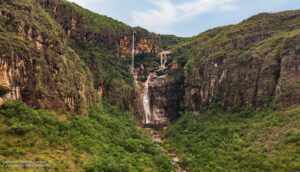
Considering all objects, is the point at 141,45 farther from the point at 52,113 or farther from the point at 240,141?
the point at 52,113

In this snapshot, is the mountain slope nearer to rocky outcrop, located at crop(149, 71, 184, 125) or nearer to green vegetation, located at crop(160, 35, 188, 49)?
rocky outcrop, located at crop(149, 71, 184, 125)

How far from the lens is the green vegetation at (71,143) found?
45.9 m

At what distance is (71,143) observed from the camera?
51656mm

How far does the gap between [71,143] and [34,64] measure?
12362 mm

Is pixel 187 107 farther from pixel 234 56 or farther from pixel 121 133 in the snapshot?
pixel 121 133

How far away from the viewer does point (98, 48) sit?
9238cm

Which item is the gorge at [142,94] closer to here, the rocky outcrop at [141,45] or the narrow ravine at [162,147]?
the rocky outcrop at [141,45]

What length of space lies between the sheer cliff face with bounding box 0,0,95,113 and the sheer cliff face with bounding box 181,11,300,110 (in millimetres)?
26598

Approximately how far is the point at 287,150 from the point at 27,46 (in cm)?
3389

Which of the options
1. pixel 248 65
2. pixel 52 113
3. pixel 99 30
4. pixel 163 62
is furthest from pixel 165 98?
pixel 52 113

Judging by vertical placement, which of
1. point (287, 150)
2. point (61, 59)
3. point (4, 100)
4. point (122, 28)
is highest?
point (122, 28)

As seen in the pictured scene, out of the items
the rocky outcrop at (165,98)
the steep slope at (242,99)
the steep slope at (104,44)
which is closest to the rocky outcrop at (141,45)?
the steep slope at (104,44)

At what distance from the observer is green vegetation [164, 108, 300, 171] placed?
5575cm

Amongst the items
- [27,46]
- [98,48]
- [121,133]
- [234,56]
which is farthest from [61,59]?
[234,56]
